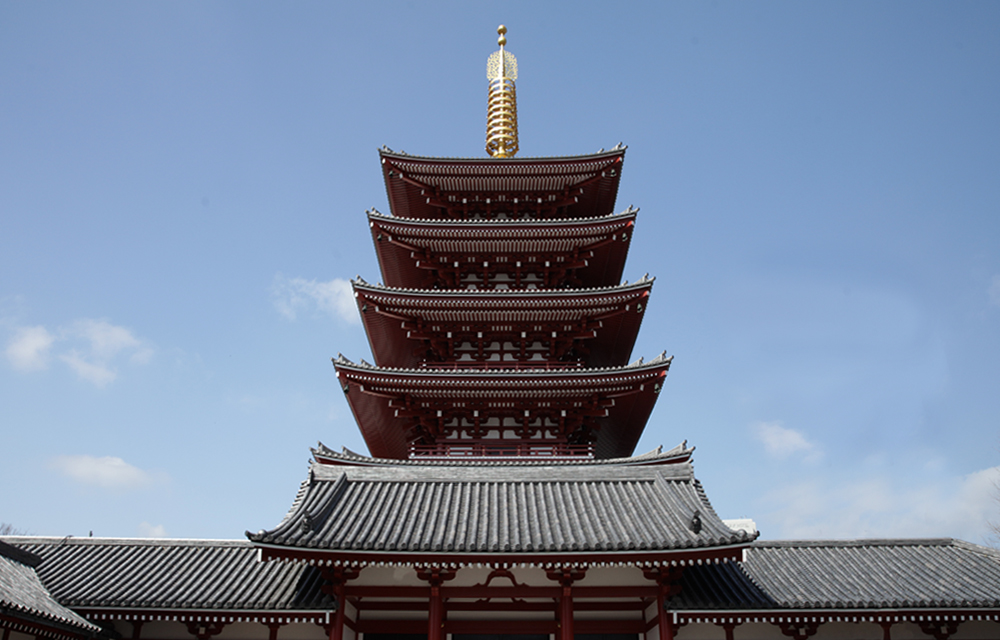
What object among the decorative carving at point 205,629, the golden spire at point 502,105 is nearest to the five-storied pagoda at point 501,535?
the decorative carving at point 205,629

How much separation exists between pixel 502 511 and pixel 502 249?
895 centimetres

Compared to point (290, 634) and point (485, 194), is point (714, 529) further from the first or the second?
point (485, 194)

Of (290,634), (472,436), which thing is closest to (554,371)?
(472,436)

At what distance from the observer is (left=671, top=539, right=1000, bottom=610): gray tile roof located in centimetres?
1248

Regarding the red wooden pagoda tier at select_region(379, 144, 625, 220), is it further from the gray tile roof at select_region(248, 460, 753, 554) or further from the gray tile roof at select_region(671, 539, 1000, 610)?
the gray tile roof at select_region(671, 539, 1000, 610)

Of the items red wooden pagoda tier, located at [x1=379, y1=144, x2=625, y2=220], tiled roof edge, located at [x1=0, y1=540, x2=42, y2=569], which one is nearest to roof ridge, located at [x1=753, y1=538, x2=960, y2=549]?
red wooden pagoda tier, located at [x1=379, y1=144, x2=625, y2=220]

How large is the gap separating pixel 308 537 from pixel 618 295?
34.7 feet

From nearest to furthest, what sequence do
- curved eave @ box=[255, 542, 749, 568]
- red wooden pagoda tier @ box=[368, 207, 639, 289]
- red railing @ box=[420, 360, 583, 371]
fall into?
1. curved eave @ box=[255, 542, 749, 568]
2. red railing @ box=[420, 360, 583, 371]
3. red wooden pagoda tier @ box=[368, 207, 639, 289]

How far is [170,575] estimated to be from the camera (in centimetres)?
1392

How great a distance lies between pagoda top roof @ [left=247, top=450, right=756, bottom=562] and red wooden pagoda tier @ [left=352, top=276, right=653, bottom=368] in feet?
14.4

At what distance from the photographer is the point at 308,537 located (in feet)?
39.0

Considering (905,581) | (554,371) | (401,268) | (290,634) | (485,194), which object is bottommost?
(290,634)

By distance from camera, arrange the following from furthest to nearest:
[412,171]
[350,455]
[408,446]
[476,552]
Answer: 1. [412,171]
2. [408,446]
3. [350,455]
4. [476,552]

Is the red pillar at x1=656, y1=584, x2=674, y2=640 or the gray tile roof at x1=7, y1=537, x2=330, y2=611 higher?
the gray tile roof at x1=7, y1=537, x2=330, y2=611
